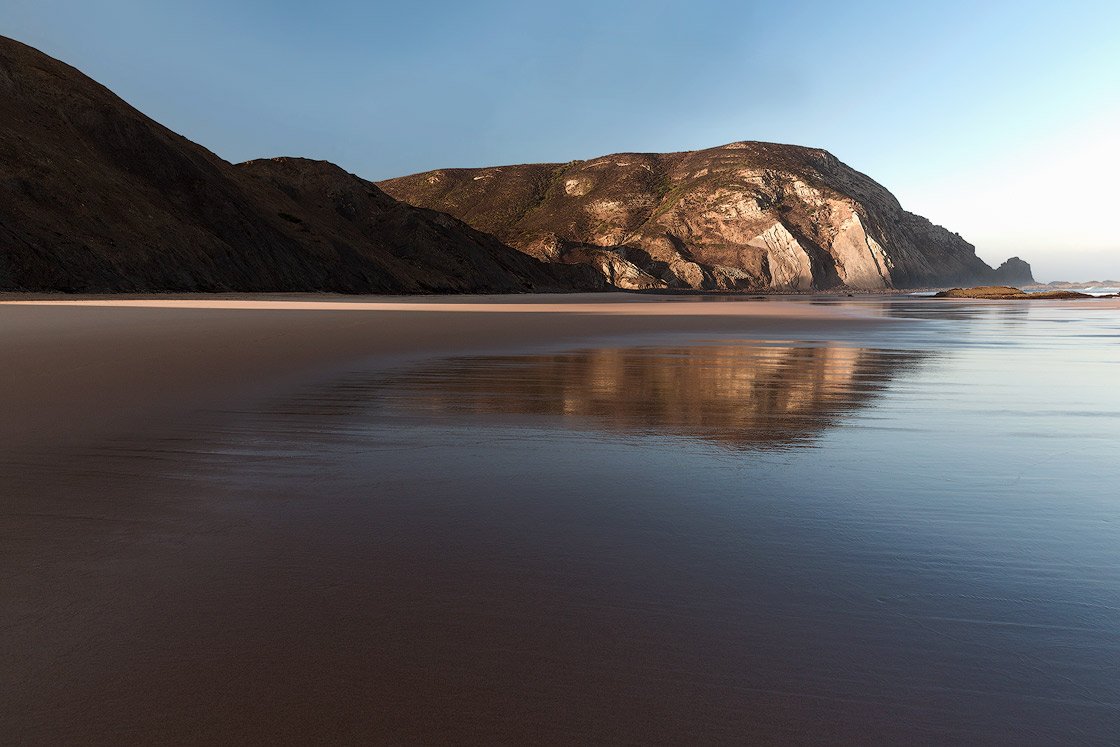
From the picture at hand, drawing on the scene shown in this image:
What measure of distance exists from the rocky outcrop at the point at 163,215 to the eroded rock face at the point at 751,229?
5437 centimetres

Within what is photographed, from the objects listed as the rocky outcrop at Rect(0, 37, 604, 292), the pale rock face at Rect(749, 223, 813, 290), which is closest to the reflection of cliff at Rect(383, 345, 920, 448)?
the rocky outcrop at Rect(0, 37, 604, 292)

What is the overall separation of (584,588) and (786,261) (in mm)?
164761

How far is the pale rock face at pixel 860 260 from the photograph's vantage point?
162750mm

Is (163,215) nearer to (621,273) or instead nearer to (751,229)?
(621,273)

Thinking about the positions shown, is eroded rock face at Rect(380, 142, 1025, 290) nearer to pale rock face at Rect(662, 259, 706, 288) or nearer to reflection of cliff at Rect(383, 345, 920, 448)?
pale rock face at Rect(662, 259, 706, 288)

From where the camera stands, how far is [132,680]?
2.62 metres

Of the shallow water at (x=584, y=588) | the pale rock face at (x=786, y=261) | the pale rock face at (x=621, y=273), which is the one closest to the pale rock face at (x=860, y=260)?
the pale rock face at (x=786, y=261)

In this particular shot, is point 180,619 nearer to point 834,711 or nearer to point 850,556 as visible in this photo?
point 834,711

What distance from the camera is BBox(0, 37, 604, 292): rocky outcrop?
53625mm

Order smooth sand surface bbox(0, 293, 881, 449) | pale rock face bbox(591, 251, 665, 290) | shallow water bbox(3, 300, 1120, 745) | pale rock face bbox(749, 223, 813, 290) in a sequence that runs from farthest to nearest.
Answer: pale rock face bbox(749, 223, 813, 290) < pale rock face bbox(591, 251, 665, 290) < smooth sand surface bbox(0, 293, 881, 449) < shallow water bbox(3, 300, 1120, 745)

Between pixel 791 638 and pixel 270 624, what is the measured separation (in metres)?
2.01

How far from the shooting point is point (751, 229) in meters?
168

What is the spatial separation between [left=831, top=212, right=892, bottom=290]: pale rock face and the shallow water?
549 feet

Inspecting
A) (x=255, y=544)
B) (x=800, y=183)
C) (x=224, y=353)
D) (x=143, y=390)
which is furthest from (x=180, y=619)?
(x=800, y=183)
